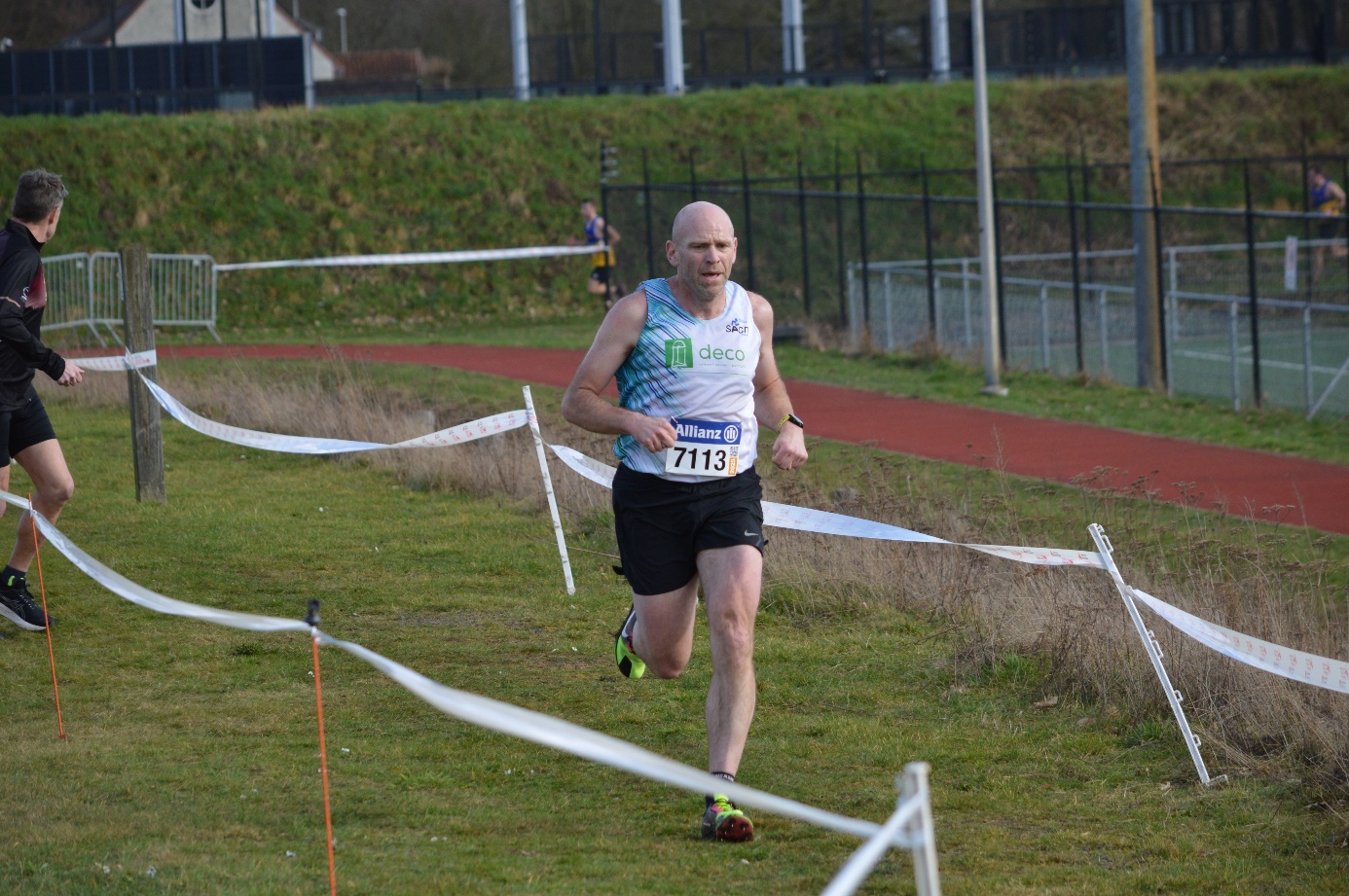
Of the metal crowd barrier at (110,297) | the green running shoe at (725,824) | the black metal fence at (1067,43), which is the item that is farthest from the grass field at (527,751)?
the black metal fence at (1067,43)

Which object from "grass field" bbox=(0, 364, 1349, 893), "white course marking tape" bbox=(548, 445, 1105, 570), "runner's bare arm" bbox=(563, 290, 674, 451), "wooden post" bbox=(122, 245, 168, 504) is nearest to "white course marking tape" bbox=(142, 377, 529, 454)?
"grass field" bbox=(0, 364, 1349, 893)

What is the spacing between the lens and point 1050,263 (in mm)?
32375

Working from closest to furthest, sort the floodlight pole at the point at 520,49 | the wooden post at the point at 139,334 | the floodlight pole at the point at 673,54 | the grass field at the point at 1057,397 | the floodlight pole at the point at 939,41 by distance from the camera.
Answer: the wooden post at the point at 139,334 < the grass field at the point at 1057,397 < the floodlight pole at the point at 520,49 < the floodlight pole at the point at 673,54 < the floodlight pole at the point at 939,41

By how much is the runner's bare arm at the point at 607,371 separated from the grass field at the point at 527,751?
135 cm

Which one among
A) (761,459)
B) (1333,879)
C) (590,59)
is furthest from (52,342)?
(590,59)

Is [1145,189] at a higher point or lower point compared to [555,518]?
higher

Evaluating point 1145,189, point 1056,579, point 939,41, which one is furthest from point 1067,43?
point 1056,579

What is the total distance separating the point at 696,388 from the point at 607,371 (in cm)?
32

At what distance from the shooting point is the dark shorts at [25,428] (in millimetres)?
7820

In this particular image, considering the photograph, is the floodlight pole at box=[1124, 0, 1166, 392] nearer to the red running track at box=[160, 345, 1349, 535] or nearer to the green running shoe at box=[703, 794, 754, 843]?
the red running track at box=[160, 345, 1349, 535]

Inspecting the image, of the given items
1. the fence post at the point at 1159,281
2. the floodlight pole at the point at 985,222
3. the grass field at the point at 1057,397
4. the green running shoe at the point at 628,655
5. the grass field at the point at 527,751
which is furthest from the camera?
the fence post at the point at 1159,281

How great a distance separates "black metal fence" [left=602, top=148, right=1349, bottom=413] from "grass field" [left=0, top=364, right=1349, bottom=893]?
419 inches

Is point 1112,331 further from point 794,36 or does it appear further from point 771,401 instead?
point 794,36

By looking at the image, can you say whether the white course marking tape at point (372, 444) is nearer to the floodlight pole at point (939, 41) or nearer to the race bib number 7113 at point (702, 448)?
the race bib number 7113 at point (702, 448)
